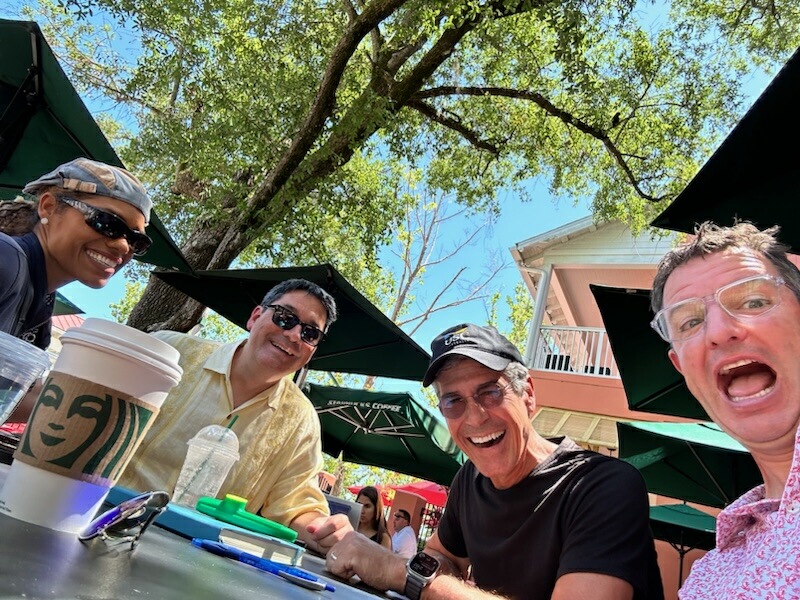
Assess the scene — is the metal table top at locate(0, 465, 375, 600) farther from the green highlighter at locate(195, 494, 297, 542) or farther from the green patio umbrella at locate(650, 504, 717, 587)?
the green patio umbrella at locate(650, 504, 717, 587)

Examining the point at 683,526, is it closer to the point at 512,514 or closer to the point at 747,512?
the point at 512,514

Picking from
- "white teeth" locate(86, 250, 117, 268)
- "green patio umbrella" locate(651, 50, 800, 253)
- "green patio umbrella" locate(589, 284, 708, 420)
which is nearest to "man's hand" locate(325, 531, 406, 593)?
"white teeth" locate(86, 250, 117, 268)

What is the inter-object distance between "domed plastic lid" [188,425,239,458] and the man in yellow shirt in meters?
0.22

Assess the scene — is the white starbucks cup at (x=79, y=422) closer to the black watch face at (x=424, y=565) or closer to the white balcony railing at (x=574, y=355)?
the black watch face at (x=424, y=565)

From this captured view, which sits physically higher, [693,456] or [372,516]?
[693,456]

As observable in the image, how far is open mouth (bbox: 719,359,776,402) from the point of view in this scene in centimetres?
152

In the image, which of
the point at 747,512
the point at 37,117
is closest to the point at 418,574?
the point at 747,512

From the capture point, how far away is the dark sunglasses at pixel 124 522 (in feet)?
2.73

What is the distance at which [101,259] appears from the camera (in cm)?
204

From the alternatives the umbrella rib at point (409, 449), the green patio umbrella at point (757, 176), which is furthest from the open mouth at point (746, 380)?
the umbrella rib at point (409, 449)

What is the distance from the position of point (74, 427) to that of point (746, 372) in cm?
169

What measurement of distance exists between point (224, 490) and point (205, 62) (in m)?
5.97

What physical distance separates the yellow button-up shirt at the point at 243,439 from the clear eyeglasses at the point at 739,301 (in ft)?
5.86

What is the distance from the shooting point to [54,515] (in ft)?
2.64
